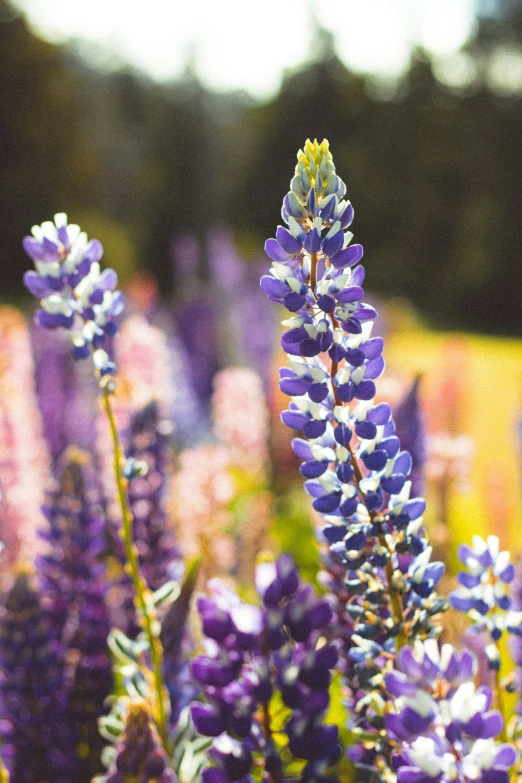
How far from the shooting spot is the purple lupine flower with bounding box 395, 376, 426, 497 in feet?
3.51

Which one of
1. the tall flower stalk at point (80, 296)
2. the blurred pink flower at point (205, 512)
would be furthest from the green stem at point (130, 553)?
the blurred pink flower at point (205, 512)

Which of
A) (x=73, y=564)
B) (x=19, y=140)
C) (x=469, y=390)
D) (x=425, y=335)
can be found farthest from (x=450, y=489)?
(x=19, y=140)

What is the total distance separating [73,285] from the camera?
25.0 inches

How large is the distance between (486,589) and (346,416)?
21 cm

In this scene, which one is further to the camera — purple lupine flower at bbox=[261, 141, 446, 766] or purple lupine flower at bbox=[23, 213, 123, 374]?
purple lupine flower at bbox=[23, 213, 123, 374]

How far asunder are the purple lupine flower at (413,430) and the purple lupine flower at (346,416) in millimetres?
503

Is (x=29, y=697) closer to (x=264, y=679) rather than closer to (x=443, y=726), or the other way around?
(x=264, y=679)

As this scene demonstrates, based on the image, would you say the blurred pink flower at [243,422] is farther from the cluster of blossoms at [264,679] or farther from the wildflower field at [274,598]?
the cluster of blossoms at [264,679]

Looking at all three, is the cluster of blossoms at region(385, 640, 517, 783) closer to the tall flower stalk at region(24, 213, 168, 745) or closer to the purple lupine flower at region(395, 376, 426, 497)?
the tall flower stalk at region(24, 213, 168, 745)

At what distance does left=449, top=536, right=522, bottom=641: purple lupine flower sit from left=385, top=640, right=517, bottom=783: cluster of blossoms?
0.51 ft

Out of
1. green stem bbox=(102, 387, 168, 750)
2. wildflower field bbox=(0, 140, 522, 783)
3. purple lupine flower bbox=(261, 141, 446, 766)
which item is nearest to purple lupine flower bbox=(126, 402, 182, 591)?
wildflower field bbox=(0, 140, 522, 783)

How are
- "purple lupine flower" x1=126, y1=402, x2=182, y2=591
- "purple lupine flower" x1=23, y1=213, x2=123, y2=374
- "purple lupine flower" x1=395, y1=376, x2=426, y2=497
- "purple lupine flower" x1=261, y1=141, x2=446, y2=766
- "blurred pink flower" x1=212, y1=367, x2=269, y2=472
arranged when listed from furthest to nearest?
"blurred pink flower" x1=212, y1=367, x2=269, y2=472 → "purple lupine flower" x1=395, y1=376, x2=426, y2=497 → "purple lupine flower" x1=126, y1=402, x2=182, y2=591 → "purple lupine flower" x1=23, y1=213, x2=123, y2=374 → "purple lupine flower" x1=261, y1=141, x2=446, y2=766

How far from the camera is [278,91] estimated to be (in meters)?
17.1

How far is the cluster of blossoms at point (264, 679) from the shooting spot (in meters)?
0.53
